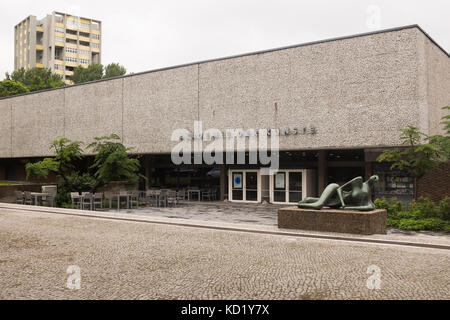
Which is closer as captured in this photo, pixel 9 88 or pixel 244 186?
pixel 244 186

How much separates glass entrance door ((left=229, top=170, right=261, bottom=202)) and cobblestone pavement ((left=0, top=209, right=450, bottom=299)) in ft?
38.1

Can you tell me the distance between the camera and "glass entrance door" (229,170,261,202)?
23.7 m

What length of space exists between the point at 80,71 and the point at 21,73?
10.7 metres

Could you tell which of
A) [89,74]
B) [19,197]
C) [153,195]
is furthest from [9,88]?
[153,195]

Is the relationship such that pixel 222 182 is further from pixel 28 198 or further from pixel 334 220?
pixel 334 220

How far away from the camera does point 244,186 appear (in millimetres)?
24156

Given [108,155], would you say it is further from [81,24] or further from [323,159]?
[81,24]

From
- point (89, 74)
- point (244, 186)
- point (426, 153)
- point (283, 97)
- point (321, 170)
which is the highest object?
point (89, 74)

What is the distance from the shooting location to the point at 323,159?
2211 centimetres

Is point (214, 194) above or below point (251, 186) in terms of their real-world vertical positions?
below

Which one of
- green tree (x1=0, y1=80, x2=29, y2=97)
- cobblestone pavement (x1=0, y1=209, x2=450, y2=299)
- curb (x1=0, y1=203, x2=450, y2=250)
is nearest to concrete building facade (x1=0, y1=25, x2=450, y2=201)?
curb (x1=0, y1=203, x2=450, y2=250)

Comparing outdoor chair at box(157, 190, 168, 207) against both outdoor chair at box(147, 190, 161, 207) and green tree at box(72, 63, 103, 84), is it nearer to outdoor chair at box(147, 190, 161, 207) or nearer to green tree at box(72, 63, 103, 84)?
outdoor chair at box(147, 190, 161, 207)

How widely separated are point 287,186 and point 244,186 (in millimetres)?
2892
